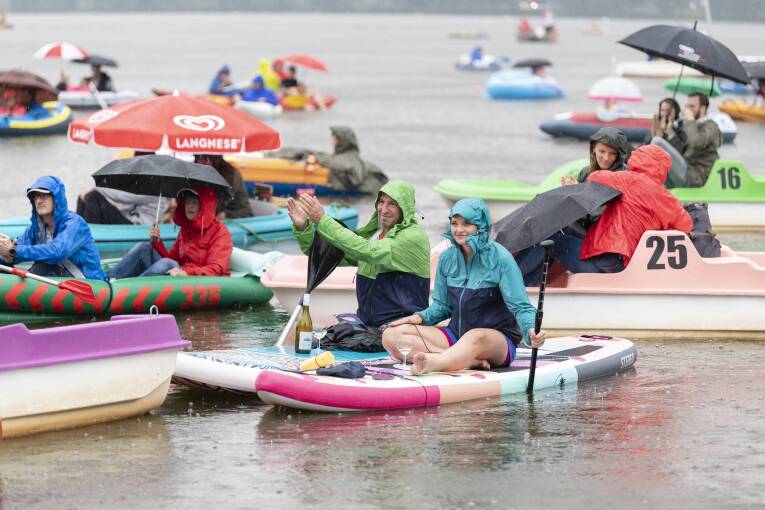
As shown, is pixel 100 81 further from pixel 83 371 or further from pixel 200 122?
pixel 83 371

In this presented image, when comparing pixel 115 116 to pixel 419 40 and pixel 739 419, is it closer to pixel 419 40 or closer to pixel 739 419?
pixel 739 419

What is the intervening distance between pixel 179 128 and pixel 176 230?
1.13 metres

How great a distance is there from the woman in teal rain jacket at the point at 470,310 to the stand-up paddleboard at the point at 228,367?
368 mm

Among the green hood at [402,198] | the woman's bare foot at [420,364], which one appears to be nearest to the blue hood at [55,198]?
the green hood at [402,198]

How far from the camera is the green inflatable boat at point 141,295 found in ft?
38.7

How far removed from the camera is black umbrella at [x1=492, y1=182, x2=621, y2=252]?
436 inches

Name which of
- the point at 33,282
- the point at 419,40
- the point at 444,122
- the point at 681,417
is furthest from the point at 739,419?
the point at 419,40

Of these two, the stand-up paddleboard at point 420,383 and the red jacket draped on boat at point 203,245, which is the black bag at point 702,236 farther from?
Answer: the red jacket draped on boat at point 203,245

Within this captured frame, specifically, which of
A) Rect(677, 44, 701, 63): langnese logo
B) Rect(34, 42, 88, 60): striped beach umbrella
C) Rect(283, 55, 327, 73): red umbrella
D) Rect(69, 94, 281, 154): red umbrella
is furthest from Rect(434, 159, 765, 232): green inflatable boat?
Rect(283, 55, 327, 73): red umbrella

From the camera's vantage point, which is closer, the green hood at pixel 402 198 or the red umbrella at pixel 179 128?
the green hood at pixel 402 198

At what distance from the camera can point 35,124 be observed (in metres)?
28.5

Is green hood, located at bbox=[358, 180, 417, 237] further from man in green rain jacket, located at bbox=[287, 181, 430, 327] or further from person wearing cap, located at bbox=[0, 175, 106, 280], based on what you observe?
person wearing cap, located at bbox=[0, 175, 106, 280]

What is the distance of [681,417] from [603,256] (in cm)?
262

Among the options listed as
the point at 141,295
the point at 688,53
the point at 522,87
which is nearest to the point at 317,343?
the point at 141,295
